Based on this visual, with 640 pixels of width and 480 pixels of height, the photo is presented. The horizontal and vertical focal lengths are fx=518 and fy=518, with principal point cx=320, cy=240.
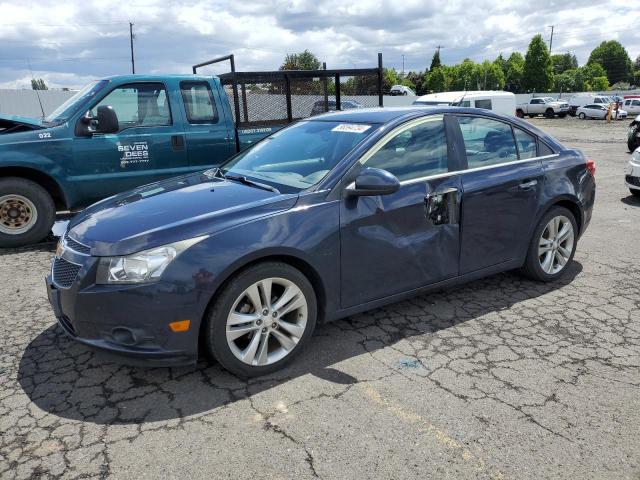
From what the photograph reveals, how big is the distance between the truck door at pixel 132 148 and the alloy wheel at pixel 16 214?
591 millimetres

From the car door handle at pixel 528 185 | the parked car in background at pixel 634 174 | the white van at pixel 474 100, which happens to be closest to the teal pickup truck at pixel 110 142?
the car door handle at pixel 528 185

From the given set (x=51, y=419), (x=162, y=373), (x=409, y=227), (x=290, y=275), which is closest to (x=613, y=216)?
(x=409, y=227)

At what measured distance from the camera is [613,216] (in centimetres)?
744

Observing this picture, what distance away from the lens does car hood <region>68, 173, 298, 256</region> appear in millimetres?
2867

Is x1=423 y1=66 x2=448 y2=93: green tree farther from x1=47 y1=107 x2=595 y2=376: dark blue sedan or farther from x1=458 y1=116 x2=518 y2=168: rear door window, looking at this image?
x1=47 y1=107 x2=595 y2=376: dark blue sedan

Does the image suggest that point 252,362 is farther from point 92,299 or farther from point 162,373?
point 92,299

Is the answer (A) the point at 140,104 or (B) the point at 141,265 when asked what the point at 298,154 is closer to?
(B) the point at 141,265

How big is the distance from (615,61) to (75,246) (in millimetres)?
147670

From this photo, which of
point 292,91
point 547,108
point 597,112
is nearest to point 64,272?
point 292,91

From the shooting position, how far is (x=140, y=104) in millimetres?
6285

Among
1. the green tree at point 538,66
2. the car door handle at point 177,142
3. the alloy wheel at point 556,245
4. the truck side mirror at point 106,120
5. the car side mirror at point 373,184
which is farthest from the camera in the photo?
the green tree at point 538,66

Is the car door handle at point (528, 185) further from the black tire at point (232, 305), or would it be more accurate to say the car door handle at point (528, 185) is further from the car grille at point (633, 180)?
the car grille at point (633, 180)

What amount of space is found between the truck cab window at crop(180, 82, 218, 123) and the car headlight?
4.07m

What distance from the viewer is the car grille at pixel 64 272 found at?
2.96 meters
